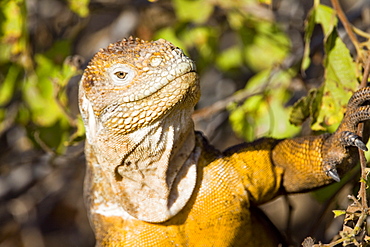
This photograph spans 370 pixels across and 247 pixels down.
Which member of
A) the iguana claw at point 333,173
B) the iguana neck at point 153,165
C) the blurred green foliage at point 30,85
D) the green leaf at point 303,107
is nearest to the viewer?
the iguana neck at point 153,165

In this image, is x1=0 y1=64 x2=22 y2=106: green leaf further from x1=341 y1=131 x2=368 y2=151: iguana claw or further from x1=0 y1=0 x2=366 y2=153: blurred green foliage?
x1=341 y1=131 x2=368 y2=151: iguana claw

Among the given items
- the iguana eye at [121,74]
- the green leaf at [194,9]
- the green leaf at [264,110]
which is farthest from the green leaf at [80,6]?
the iguana eye at [121,74]

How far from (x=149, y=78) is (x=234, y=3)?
3108mm

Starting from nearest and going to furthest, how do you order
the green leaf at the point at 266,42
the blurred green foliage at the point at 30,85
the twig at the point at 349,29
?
the twig at the point at 349,29 < the blurred green foliage at the point at 30,85 < the green leaf at the point at 266,42

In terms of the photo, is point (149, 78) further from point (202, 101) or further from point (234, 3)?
point (202, 101)

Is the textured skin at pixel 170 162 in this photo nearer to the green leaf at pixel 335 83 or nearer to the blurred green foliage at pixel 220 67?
the green leaf at pixel 335 83

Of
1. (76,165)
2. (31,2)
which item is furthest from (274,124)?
(31,2)

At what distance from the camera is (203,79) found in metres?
7.40

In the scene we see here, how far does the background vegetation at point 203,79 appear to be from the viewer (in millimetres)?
4160

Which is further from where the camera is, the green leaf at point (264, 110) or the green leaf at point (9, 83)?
the green leaf at point (9, 83)

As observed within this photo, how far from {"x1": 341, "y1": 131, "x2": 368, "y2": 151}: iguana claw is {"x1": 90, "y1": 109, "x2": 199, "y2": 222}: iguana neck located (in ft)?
2.56

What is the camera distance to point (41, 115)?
5.64 m

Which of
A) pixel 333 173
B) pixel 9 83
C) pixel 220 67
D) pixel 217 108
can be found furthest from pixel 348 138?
pixel 9 83

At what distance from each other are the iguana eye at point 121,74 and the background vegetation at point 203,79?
4.18 ft
